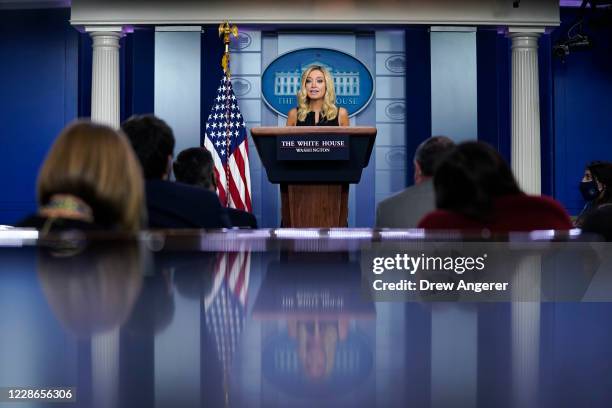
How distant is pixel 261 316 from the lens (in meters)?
1.21

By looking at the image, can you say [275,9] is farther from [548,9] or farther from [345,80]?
[548,9]

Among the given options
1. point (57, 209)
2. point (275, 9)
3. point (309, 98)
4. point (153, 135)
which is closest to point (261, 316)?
point (57, 209)

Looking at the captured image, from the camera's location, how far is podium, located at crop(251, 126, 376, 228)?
4.60m

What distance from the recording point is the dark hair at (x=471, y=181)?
1.66 m

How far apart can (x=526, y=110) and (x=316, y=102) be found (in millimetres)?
2592

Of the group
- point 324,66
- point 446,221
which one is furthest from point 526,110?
point 446,221

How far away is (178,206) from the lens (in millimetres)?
2357

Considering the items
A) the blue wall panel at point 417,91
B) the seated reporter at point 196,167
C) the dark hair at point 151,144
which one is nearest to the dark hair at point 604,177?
the seated reporter at point 196,167

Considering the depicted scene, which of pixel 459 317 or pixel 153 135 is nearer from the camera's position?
pixel 459 317

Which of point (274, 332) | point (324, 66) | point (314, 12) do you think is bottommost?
point (274, 332)

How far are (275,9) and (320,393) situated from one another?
670cm

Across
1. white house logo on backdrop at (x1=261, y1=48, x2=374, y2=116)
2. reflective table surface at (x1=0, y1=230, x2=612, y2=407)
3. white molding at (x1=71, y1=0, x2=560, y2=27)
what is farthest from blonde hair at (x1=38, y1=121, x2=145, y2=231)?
white house logo on backdrop at (x1=261, y1=48, x2=374, y2=116)

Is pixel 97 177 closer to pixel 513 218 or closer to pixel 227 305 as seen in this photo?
pixel 227 305

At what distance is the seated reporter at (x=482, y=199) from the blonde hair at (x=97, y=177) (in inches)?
22.4
